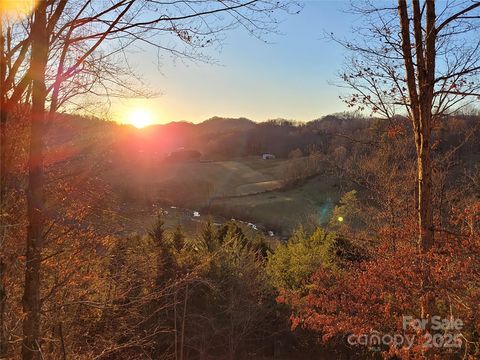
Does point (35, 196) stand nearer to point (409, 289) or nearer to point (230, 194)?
point (409, 289)

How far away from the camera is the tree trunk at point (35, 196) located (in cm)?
425

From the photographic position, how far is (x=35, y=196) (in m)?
4.40

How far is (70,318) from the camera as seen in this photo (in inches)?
296

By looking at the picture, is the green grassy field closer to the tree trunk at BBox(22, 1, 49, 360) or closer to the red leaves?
the red leaves

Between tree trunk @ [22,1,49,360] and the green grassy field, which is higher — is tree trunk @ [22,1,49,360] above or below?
above

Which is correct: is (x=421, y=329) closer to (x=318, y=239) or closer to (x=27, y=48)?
(x=27, y=48)

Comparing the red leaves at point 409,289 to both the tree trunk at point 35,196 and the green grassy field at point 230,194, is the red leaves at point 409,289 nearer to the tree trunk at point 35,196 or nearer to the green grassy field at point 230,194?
the tree trunk at point 35,196

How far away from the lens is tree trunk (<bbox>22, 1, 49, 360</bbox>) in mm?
4254

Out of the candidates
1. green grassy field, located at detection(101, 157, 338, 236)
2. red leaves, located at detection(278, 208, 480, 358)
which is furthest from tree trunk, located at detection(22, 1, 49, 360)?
green grassy field, located at detection(101, 157, 338, 236)

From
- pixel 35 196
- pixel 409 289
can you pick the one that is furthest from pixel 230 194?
pixel 35 196

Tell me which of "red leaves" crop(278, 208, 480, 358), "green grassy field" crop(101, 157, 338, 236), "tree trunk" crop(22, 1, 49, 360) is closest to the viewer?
"tree trunk" crop(22, 1, 49, 360)

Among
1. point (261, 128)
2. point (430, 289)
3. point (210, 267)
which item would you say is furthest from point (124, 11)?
point (261, 128)

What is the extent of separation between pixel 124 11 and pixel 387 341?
557 centimetres

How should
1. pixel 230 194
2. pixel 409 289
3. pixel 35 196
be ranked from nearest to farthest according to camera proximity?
pixel 35 196, pixel 409 289, pixel 230 194
